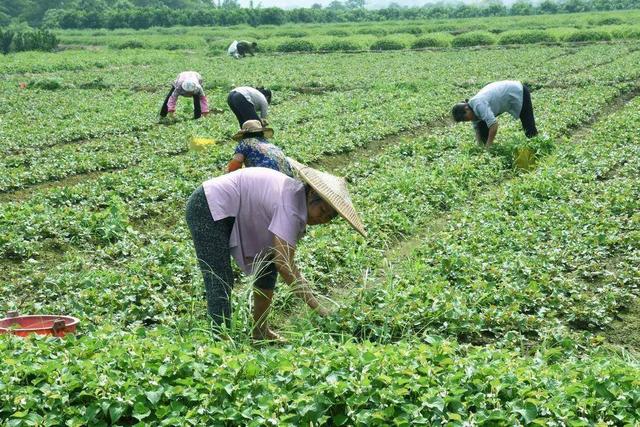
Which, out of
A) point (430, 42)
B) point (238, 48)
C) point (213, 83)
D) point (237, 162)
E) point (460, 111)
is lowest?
point (430, 42)

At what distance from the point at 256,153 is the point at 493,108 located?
6.34 metres

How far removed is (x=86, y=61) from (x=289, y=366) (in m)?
34.3

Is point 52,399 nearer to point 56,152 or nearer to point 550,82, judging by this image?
point 56,152

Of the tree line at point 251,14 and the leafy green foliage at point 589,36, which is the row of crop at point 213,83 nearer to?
the leafy green foliage at point 589,36

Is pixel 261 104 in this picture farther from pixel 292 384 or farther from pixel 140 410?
pixel 140 410

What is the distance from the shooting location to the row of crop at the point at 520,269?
21.7 feet

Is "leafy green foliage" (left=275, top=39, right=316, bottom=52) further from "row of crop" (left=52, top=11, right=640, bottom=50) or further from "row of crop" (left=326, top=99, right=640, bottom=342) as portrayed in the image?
"row of crop" (left=326, top=99, right=640, bottom=342)

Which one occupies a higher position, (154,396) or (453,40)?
(154,396)

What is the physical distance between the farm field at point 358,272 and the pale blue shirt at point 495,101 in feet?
2.12

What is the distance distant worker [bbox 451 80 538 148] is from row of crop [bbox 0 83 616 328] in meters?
0.36

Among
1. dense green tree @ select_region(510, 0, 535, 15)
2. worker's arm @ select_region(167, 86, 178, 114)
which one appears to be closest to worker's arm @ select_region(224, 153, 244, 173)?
worker's arm @ select_region(167, 86, 178, 114)

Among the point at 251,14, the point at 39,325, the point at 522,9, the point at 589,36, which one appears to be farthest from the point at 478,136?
the point at 522,9

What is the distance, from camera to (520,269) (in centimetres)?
775

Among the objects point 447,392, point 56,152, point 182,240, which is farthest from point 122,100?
point 447,392
